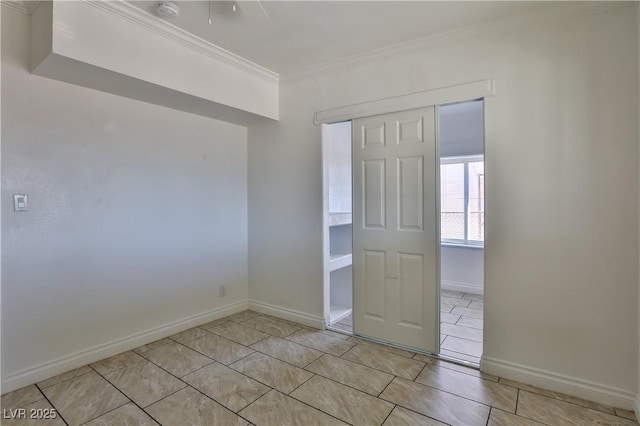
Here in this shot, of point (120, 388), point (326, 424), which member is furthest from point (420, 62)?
point (120, 388)

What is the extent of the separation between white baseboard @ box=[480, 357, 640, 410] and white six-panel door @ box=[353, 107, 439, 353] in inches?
18.7

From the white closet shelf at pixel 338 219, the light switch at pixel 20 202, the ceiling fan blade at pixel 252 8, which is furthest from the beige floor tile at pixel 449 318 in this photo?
the light switch at pixel 20 202

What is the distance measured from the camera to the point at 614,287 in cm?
202

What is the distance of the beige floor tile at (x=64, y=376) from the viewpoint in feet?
7.41

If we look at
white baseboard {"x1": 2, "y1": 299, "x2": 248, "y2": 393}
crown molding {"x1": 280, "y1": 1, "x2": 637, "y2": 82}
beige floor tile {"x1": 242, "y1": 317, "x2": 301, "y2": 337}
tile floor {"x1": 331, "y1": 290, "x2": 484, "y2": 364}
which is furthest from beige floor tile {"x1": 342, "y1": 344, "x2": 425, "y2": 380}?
crown molding {"x1": 280, "y1": 1, "x2": 637, "y2": 82}

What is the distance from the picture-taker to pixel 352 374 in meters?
2.38

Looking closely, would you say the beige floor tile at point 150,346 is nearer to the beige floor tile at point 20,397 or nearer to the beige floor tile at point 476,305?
the beige floor tile at point 20,397

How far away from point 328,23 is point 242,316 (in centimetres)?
298

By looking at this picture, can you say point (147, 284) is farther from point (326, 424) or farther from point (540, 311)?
point (540, 311)

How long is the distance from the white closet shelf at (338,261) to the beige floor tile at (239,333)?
0.96 m

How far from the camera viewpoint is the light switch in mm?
2203

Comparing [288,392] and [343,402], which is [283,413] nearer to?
[288,392]

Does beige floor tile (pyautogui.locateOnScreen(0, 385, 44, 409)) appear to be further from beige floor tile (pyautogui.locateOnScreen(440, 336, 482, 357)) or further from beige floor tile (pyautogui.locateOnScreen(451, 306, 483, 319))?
beige floor tile (pyautogui.locateOnScreen(451, 306, 483, 319))

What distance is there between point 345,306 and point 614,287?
258 cm
